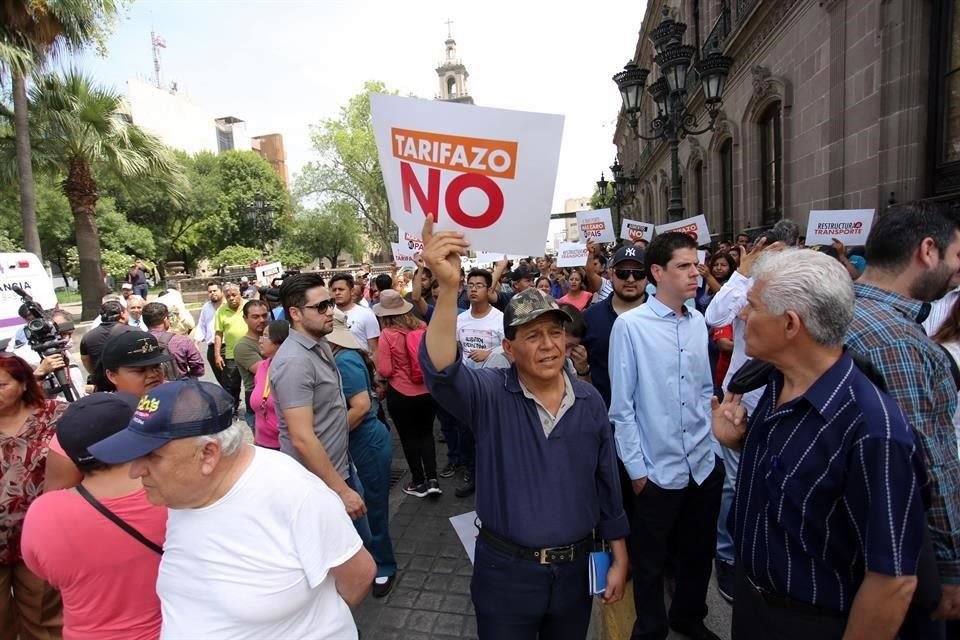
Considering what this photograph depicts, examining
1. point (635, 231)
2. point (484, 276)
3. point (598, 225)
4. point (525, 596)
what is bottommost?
point (525, 596)

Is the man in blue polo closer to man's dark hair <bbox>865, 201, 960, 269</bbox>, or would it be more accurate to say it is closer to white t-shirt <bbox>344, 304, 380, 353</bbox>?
man's dark hair <bbox>865, 201, 960, 269</bbox>

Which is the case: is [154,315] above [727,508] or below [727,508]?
above

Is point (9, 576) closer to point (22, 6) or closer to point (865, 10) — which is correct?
point (865, 10)

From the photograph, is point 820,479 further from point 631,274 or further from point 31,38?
point 31,38

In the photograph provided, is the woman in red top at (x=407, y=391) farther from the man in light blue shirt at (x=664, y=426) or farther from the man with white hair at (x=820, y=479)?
the man with white hair at (x=820, y=479)

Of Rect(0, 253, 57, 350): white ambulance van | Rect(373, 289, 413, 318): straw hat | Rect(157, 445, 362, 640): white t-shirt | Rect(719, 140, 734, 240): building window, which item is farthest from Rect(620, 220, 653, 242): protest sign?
Rect(157, 445, 362, 640): white t-shirt

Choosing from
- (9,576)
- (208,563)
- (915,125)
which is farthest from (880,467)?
(915,125)

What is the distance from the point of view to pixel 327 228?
51.6 metres

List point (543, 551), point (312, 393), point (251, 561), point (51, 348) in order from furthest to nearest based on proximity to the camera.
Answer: point (51, 348) → point (312, 393) → point (543, 551) → point (251, 561)

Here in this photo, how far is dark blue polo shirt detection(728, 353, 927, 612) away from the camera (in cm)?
139

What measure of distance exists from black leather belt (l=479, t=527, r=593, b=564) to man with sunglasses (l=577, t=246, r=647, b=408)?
177 centimetres

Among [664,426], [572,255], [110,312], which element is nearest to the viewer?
[664,426]

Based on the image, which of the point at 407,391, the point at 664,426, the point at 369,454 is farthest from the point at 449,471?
the point at 664,426

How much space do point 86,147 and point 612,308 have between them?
1734cm
